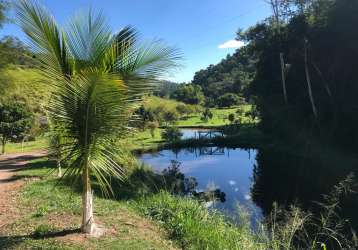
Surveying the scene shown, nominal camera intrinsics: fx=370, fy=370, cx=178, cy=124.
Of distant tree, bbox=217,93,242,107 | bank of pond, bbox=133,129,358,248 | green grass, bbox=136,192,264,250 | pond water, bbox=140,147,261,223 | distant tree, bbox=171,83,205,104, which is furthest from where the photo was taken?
distant tree, bbox=171,83,205,104

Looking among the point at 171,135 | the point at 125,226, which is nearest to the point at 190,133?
the point at 171,135

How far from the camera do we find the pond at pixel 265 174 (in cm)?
1346

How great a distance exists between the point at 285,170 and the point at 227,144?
1251 centimetres

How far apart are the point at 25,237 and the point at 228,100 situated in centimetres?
6881

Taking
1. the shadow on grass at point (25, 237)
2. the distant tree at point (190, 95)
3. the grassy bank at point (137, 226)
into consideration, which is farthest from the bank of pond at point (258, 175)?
the distant tree at point (190, 95)

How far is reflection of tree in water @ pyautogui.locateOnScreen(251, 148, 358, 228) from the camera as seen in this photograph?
13.5 meters

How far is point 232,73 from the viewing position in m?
94.2

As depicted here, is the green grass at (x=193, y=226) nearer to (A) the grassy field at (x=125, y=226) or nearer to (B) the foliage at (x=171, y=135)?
(A) the grassy field at (x=125, y=226)

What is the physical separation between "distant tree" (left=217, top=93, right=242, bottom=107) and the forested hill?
Answer: 1817mm

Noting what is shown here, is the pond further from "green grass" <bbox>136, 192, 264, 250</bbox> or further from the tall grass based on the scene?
the tall grass

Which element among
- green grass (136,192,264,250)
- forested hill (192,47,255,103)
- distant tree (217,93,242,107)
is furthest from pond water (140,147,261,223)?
forested hill (192,47,255,103)

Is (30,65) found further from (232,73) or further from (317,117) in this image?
(232,73)

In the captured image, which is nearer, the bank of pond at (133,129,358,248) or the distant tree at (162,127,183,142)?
the bank of pond at (133,129,358,248)

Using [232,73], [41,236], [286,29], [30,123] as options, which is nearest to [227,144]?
[286,29]
